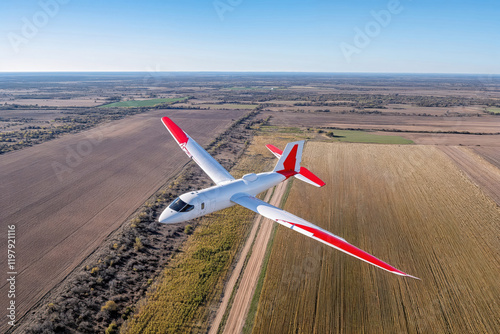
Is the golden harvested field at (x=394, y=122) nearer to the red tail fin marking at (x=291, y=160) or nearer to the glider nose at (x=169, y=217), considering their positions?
the red tail fin marking at (x=291, y=160)

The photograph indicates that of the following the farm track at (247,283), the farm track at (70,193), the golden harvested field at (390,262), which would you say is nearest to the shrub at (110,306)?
the farm track at (70,193)

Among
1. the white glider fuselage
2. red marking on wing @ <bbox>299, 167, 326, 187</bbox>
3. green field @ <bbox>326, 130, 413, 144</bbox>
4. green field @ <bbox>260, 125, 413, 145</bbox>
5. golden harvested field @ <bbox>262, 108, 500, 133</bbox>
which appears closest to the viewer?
the white glider fuselage

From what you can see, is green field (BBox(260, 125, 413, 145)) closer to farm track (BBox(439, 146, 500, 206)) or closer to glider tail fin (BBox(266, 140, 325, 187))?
farm track (BBox(439, 146, 500, 206))

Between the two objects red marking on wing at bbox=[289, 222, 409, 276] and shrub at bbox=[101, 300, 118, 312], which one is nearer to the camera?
red marking on wing at bbox=[289, 222, 409, 276]

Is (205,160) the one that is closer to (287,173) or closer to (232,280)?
(287,173)

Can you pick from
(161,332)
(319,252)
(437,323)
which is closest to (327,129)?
(319,252)

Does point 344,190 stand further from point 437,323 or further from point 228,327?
point 228,327

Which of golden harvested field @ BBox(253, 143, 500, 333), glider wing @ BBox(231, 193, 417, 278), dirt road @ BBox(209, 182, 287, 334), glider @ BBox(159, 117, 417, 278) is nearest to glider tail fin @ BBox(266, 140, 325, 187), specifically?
glider @ BBox(159, 117, 417, 278)

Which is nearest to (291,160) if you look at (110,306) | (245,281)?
(245,281)
